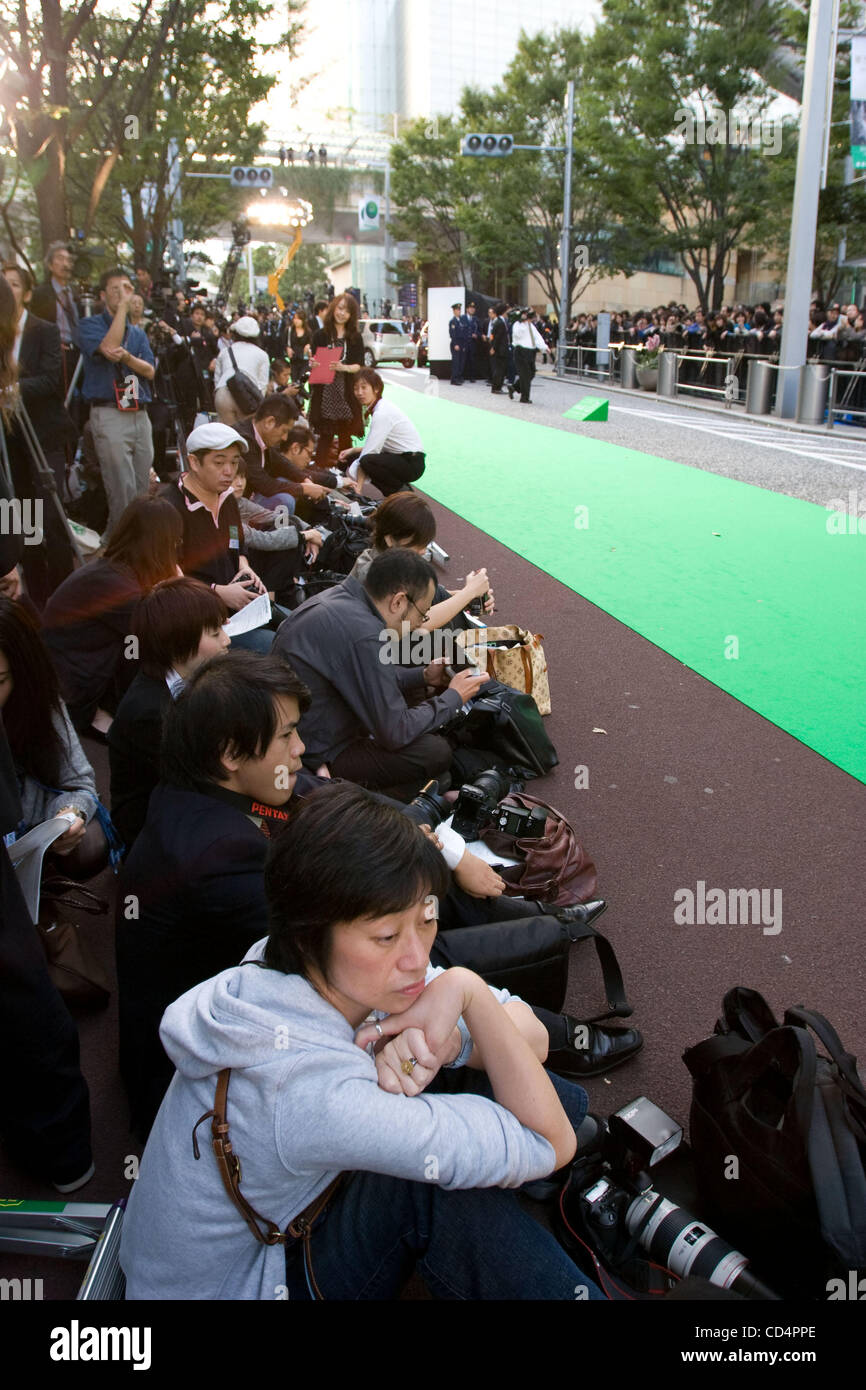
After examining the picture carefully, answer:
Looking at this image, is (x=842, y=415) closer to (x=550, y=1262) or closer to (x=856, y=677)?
(x=856, y=677)

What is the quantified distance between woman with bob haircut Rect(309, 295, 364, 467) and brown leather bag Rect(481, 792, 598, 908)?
7553 mm

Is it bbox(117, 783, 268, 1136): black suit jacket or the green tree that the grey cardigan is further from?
the green tree

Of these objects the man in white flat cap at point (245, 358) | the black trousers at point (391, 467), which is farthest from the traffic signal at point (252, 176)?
the black trousers at point (391, 467)

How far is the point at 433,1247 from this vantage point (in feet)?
6.09

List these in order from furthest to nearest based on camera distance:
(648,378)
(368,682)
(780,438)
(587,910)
Answer: (648,378) → (780,438) → (368,682) → (587,910)

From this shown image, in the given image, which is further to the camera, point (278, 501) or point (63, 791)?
point (278, 501)

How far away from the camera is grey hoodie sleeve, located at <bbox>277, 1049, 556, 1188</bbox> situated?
1576 millimetres

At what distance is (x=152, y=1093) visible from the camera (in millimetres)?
2457

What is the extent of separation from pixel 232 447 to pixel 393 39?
78.4 metres

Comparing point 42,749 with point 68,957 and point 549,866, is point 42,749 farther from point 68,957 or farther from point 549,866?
point 549,866

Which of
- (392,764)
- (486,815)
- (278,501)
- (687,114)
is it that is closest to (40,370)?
(278,501)

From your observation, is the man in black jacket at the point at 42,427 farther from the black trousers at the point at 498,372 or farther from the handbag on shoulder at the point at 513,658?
the black trousers at the point at 498,372

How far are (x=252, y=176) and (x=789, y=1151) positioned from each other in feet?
97.9

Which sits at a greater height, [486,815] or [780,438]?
[780,438]
